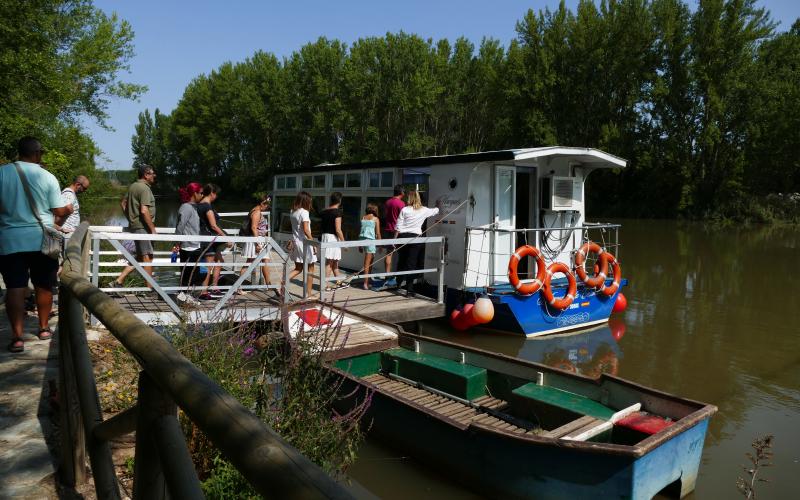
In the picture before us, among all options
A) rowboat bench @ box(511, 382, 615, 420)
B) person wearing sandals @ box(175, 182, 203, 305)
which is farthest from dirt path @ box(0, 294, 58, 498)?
rowboat bench @ box(511, 382, 615, 420)

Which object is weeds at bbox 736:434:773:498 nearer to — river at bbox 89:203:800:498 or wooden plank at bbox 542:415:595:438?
river at bbox 89:203:800:498

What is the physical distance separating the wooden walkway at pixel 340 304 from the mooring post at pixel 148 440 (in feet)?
18.9


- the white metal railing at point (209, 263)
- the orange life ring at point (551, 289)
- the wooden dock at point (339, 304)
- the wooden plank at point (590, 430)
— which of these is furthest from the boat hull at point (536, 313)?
the wooden plank at point (590, 430)

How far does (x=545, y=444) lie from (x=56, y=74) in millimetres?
16301

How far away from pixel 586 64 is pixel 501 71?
19.0ft

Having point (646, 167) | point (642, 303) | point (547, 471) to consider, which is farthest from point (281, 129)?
point (547, 471)

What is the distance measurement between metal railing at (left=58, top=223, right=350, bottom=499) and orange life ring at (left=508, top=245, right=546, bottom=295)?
7.38 m

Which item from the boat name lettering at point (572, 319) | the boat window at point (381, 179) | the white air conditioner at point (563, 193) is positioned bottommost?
the boat name lettering at point (572, 319)

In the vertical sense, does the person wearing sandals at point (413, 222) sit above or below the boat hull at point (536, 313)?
above

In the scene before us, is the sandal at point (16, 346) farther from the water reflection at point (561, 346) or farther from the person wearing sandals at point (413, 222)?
the water reflection at point (561, 346)

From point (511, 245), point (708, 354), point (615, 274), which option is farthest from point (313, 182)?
point (708, 354)

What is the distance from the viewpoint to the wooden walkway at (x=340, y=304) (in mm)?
7652

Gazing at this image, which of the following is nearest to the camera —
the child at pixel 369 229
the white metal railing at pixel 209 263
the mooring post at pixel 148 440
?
the mooring post at pixel 148 440

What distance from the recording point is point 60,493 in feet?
8.70
